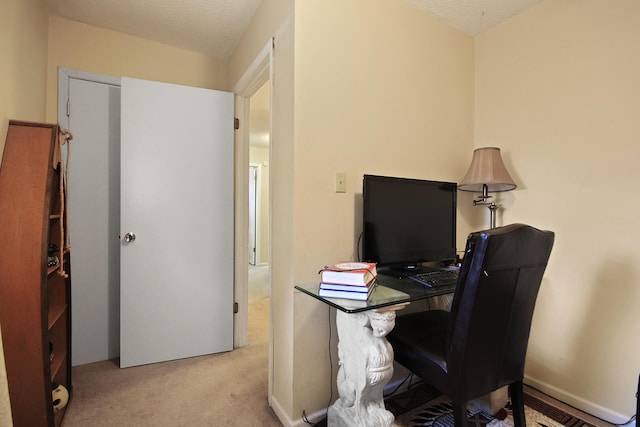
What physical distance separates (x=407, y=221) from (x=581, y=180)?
3.31ft

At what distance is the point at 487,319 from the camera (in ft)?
3.65

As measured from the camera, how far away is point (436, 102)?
204cm

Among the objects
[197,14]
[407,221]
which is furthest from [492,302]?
[197,14]

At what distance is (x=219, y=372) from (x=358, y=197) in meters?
1.49

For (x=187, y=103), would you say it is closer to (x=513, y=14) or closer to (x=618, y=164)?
(x=513, y=14)

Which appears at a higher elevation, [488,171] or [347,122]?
[347,122]

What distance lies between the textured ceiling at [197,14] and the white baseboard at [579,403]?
2.34 meters

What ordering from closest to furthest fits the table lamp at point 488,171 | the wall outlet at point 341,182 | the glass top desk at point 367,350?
1. the glass top desk at point 367,350
2. the wall outlet at point 341,182
3. the table lamp at point 488,171

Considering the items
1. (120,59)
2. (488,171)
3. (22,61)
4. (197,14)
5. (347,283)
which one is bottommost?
(347,283)

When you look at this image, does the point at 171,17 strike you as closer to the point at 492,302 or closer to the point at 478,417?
the point at 492,302

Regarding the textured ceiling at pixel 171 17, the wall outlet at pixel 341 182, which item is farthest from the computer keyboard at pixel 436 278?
the textured ceiling at pixel 171 17

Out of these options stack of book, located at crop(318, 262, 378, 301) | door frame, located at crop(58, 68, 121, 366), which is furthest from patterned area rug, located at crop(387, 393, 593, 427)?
door frame, located at crop(58, 68, 121, 366)

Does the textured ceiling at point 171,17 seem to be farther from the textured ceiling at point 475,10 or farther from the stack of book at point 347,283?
the stack of book at point 347,283

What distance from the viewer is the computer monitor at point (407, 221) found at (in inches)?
62.9
